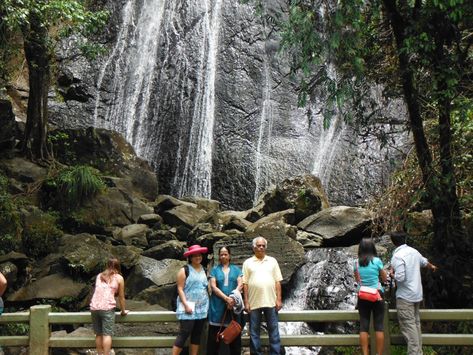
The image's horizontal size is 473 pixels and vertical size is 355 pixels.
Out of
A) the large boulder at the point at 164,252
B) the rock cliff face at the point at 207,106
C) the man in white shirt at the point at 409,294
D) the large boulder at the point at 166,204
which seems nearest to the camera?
the man in white shirt at the point at 409,294

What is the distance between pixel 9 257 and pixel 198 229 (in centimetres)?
416

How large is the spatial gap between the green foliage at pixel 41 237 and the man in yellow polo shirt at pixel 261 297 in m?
7.03

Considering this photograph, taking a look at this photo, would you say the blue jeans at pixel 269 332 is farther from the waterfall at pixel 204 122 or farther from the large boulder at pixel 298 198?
the waterfall at pixel 204 122

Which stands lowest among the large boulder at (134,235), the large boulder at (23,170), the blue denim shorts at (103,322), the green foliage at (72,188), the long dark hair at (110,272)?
the blue denim shorts at (103,322)

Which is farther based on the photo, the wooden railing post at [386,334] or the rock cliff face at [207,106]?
the rock cliff face at [207,106]

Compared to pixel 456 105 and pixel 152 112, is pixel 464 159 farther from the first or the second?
pixel 152 112

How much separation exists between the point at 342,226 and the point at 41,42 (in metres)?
9.30

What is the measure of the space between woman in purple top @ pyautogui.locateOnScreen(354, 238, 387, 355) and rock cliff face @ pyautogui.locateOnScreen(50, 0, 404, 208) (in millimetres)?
11268

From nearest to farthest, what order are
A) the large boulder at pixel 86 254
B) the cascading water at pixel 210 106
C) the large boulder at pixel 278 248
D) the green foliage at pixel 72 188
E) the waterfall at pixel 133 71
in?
the large boulder at pixel 278 248
the large boulder at pixel 86 254
the green foliage at pixel 72 188
the cascading water at pixel 210 106
the waterfall at pixel 133 71

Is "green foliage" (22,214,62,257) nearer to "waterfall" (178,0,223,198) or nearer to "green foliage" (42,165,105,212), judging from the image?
"green foliage" (42,165,105,212)

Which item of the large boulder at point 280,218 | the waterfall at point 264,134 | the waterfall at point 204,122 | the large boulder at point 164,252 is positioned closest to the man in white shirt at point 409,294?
the large boulder at point 280,218

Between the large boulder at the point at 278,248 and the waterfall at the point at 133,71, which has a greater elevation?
the waterfall at the point at 133,71

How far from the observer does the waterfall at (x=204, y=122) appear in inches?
760

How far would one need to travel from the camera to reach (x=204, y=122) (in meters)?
20.6
